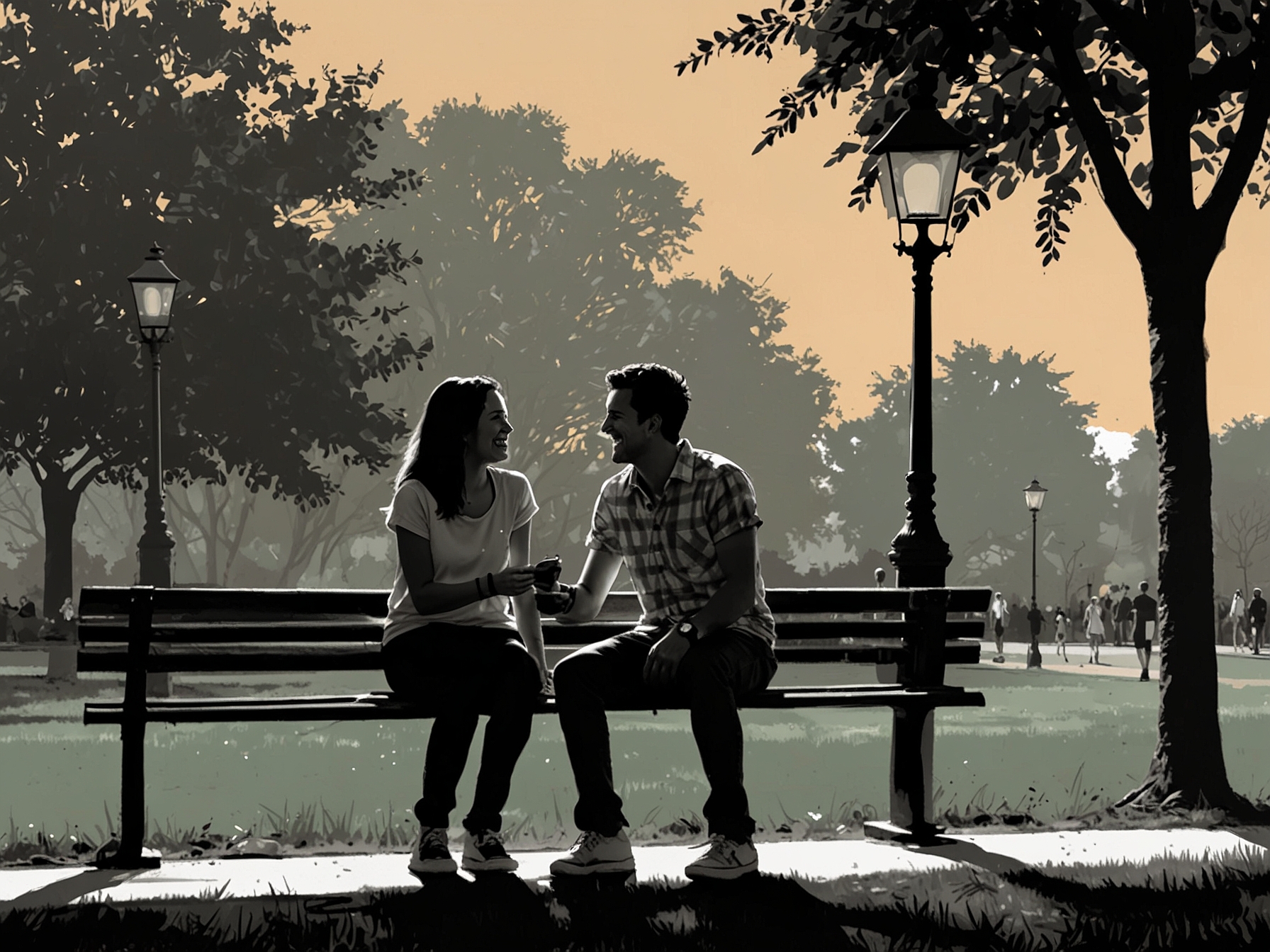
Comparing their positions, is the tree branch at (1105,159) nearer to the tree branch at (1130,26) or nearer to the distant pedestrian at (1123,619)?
the tree branch at (1130,26)

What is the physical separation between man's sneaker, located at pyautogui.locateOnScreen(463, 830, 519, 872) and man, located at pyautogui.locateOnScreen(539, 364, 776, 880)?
18cm

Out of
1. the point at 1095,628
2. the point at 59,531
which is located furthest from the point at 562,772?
the point at 1095,628

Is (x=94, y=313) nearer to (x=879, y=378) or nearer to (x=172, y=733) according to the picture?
(x=172, y=733)

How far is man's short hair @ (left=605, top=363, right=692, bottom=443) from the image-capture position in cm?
634

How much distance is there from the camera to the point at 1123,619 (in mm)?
45625

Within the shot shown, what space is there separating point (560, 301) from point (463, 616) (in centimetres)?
3908

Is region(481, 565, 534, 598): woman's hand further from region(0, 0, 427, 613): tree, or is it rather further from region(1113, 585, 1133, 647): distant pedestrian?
region(1113, 585, 1133, 647): distant pedestrian

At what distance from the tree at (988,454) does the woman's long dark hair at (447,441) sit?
252 ft

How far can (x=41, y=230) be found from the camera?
2861 centimetres

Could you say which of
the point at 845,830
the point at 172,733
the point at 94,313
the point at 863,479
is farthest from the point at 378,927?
the point at 863,479

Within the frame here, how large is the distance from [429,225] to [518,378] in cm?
443

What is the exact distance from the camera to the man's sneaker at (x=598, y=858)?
617 cm

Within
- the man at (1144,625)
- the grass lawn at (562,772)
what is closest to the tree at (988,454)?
the man at (1144,625)

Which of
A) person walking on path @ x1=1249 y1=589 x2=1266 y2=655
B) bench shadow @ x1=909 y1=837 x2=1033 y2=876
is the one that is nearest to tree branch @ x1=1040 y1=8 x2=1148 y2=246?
bench shadow @ x1=909 y1=837 x2=1033 y2=876
